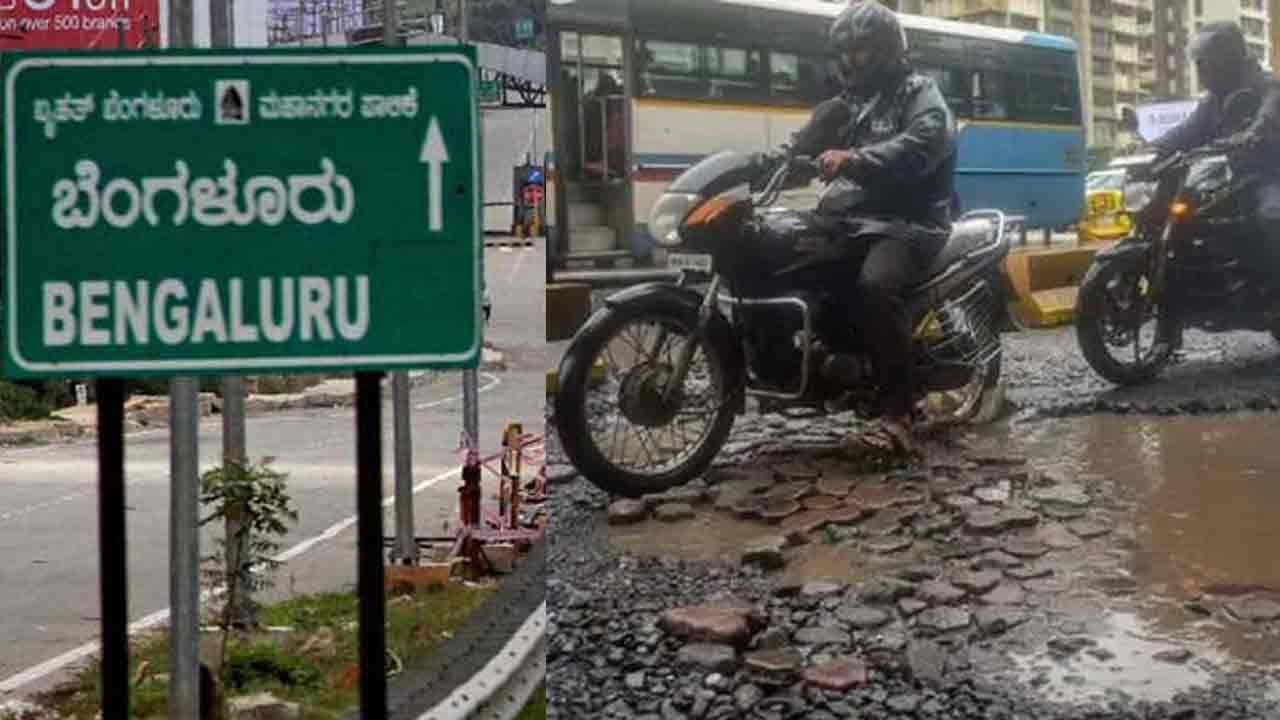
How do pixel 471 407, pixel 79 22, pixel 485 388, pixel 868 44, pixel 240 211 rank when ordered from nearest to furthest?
1. pixel 240 211
2. pixel 868 44
3. pixel 79 22
4. pixel 485 388
5. pixel 471 407

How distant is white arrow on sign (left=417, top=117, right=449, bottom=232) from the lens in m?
2.29

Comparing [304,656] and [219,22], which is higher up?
[219,22]

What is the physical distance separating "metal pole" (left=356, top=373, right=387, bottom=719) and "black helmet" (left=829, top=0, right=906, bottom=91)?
882 mm

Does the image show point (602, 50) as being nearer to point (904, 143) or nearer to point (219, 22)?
point (904, 143)

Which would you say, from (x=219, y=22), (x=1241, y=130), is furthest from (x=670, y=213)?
(x=219, y=22)

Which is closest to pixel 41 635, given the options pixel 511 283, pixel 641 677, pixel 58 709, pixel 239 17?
pixel 58 709

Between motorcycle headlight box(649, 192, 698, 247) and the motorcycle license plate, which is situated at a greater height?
motorcycle headlight box(649, 192, 698, 247)

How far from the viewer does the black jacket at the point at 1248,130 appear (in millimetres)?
2523

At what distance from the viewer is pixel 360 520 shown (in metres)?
2.36

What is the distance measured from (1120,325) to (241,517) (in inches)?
122

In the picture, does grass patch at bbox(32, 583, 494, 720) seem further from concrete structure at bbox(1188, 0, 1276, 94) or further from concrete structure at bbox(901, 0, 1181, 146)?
concrete structure at bbox(1188, 0, 1276, 94)

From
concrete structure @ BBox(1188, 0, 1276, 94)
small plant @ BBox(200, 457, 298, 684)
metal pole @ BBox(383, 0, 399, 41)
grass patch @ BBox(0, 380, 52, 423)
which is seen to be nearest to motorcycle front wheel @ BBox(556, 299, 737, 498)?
concrete structure @ BBox(1188, 0, 1276, 94)

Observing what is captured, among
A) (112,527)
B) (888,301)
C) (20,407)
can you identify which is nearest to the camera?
(112,527)

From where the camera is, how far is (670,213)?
8.30 ft
